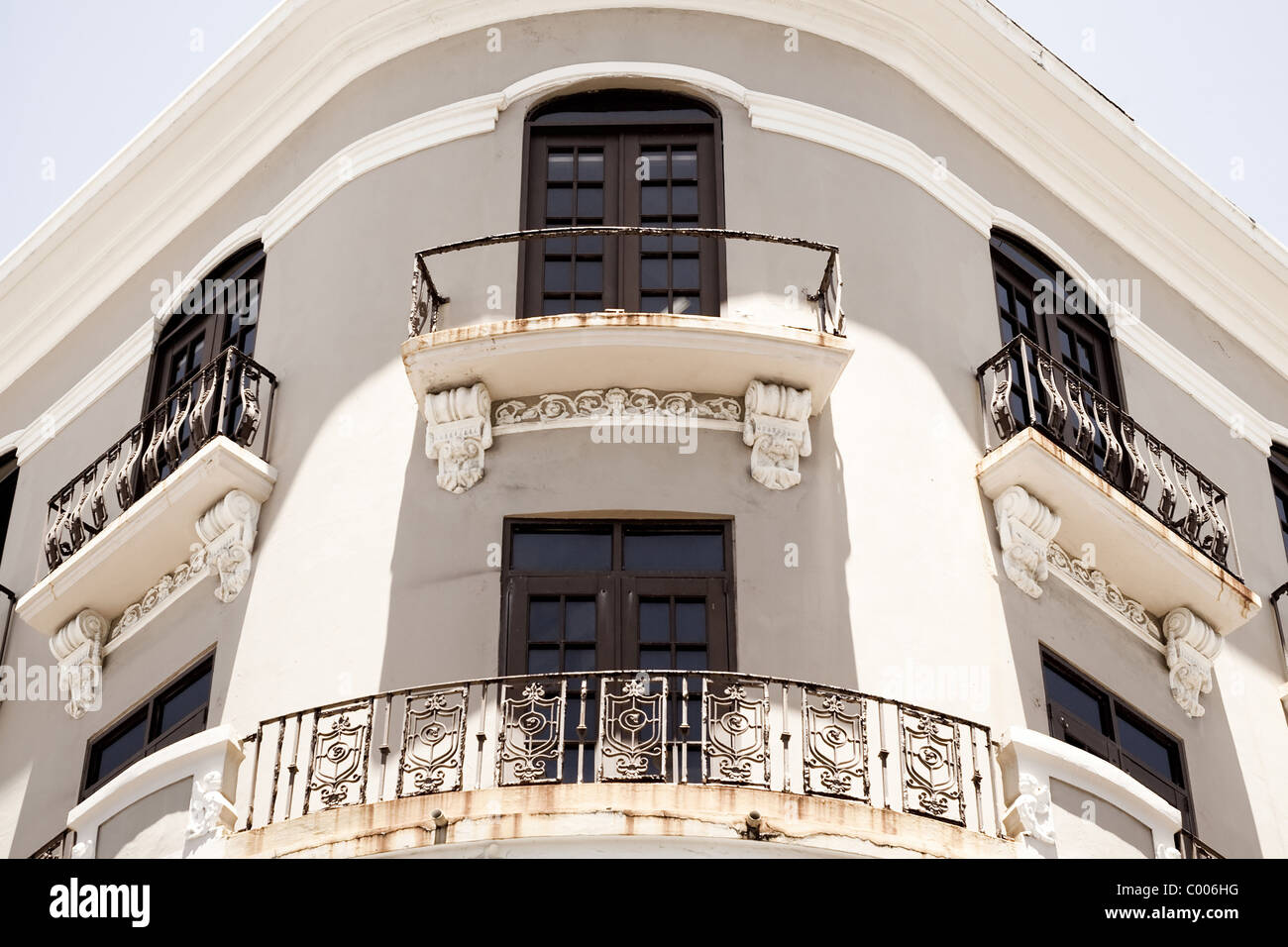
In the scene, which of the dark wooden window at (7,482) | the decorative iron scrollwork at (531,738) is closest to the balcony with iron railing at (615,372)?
the decorative iron scrollwork at (531,738)

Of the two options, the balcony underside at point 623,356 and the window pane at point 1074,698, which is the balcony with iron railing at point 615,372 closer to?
the balcony underside at point 623,356

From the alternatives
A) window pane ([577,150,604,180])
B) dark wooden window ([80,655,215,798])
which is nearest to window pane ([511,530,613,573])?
dark wooden window ([80,655,215,798])

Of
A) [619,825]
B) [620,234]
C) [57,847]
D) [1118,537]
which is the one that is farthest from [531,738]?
[1118,537]

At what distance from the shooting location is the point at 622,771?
14.1 metres

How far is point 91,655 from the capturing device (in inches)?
703

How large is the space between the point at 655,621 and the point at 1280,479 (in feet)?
26.6

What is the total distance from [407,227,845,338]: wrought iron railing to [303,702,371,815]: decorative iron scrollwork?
3.27 m

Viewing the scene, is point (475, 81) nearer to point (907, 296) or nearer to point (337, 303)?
point (337, 303)

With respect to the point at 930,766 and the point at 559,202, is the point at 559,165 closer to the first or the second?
the point at 559,202

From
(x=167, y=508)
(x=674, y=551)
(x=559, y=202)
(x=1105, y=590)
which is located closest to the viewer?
(x=674, y=551)

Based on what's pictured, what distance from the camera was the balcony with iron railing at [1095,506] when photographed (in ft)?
55.4

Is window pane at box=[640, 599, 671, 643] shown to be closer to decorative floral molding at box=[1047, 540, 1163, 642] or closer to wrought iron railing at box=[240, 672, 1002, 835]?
wrought iron railing at box=[240, 672, 1002, 835]

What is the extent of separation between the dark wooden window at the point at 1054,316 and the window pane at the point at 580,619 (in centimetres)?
481
